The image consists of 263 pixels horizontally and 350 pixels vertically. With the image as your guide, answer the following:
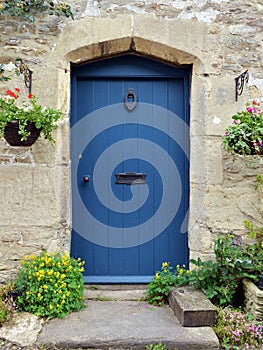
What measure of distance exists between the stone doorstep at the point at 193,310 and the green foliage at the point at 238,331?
3.8 inches

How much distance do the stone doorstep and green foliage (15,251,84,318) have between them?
33.2 inches

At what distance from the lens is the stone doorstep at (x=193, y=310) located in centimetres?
286

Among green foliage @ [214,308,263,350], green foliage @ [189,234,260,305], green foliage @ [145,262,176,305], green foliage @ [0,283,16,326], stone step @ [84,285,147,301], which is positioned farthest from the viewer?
stone step @ [84,285,147,301]

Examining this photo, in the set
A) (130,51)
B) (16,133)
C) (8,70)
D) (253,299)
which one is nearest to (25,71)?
(8,70)

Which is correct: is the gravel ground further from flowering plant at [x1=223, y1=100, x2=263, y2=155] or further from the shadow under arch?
the shadow under arch

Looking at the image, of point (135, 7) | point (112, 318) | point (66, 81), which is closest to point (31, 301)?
point (112, 318)

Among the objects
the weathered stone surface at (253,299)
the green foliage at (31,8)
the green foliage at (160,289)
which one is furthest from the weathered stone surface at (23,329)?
the green foliage at (31,8)

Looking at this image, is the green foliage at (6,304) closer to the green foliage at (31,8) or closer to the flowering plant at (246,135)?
the flowering plant at (246,135)

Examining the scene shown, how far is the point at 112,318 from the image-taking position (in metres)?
3.05

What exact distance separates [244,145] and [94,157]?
1483 millimetres

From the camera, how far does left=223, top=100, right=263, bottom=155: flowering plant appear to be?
3066 mm

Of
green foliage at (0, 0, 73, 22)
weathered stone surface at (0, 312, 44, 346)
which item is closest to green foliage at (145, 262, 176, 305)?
weathered stone surface at (0, 312, 44, 346)

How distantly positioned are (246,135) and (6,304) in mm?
2412

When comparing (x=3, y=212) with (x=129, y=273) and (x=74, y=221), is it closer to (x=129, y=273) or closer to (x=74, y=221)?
(x=74, y=221)
